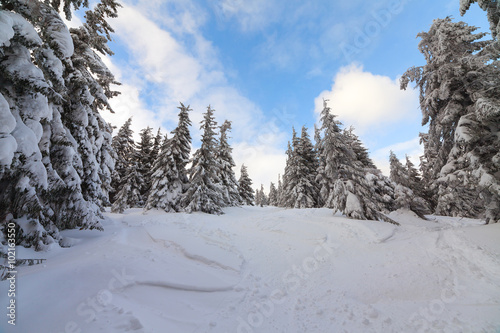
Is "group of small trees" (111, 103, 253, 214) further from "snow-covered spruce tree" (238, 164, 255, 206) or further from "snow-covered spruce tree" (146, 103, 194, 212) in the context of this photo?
"snow-covered spruce tree" (238, 164, 255, 206)

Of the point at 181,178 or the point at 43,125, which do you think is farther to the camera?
the point at 181,178

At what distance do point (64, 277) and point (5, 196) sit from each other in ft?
8.37

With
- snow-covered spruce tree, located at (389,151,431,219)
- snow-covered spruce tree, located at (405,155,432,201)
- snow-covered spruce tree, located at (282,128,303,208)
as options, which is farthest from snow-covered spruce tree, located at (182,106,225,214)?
snow-covered spruce tree, located at (405,155,432,201)

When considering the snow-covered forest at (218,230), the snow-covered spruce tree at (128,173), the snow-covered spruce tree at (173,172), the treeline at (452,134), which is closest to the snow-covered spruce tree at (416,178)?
the treeline at (452,134)

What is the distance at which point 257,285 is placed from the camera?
5.82 metres

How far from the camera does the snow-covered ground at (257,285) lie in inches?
140

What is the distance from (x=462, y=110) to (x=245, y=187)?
97.1ft

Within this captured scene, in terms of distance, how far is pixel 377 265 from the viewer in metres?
6.73

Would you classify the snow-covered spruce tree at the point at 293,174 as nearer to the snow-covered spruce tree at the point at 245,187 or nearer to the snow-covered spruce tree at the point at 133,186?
the snow-covered spruce tree at the point at 245,187

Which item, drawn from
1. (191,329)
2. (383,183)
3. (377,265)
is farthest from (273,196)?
(191,329)

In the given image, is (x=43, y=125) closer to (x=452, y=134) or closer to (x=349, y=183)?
(x=349, y=183)

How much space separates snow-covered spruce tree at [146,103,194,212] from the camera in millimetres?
16812

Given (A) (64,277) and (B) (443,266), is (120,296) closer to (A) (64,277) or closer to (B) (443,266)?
(A) (64,277)

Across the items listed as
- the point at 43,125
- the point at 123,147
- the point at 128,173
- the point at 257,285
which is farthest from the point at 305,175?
the point at 123,147
